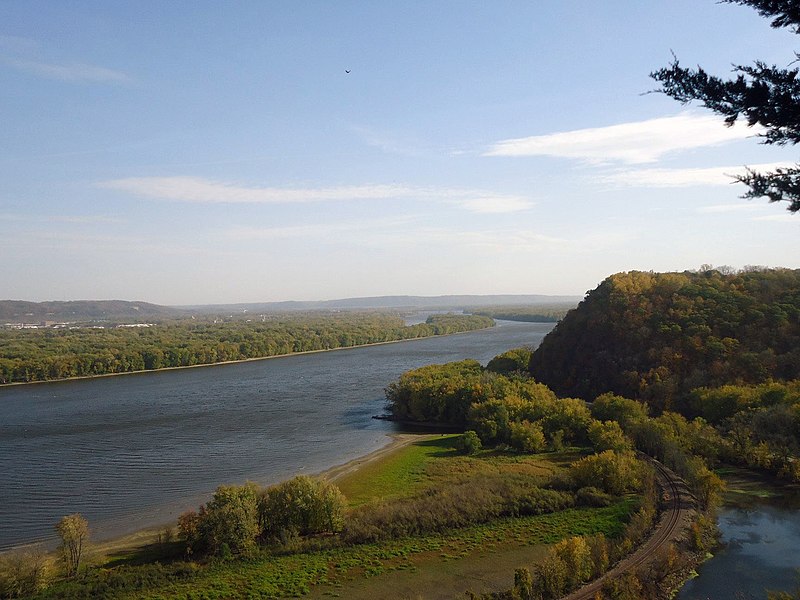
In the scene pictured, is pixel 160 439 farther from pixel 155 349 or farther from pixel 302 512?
pixel 155 349

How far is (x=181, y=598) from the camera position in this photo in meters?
17.8

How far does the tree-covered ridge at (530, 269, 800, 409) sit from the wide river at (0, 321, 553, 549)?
19845mm

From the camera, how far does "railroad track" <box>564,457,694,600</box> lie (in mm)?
17781

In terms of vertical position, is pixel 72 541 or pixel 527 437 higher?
pixel 72 541

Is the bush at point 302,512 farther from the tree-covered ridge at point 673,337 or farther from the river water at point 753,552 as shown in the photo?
the tree-covered ridge at point 673,337

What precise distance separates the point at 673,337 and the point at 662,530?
30379mm

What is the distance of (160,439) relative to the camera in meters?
41.9

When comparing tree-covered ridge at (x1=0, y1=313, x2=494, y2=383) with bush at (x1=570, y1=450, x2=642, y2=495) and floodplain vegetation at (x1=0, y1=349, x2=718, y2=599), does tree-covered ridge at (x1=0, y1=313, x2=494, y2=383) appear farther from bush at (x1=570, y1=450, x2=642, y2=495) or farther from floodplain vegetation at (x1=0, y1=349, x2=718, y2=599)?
bush at (x1=570, y1=450, x2=642, y2=495)

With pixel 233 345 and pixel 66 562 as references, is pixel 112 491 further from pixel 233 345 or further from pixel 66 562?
pixel 233 345

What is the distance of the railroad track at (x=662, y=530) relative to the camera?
17.8 metres

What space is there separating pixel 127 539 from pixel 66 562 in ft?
11.1

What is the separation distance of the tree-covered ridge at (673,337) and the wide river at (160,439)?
19.8 meters

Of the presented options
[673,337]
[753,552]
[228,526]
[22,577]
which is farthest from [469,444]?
[22,577]

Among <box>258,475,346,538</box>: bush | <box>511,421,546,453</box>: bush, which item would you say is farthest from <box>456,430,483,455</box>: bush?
<box>258,475,346,538</box>: bush
